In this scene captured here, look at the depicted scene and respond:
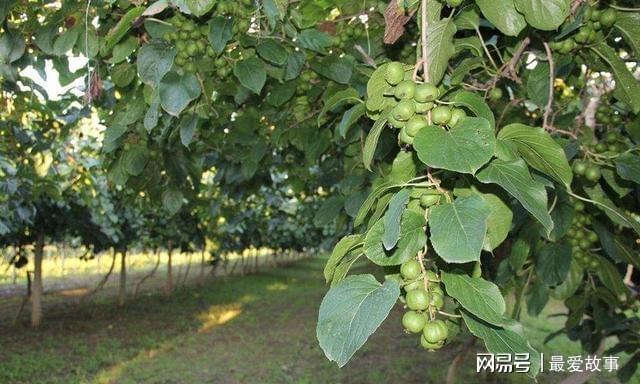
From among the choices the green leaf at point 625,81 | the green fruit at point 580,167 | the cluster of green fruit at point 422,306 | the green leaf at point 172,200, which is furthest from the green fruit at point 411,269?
the green leaf at point 172,200

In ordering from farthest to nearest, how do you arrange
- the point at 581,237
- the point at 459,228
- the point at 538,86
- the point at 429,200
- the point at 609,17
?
the point at 581,237, the point at 538,86, the point at 609,17, the point at 429,200, the point at 459,228

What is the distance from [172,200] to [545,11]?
6.52 feet

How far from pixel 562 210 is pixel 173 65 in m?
1.34

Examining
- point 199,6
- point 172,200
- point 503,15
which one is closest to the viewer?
point 503,15

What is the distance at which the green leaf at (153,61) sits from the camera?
1.42m

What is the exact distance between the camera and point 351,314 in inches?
26.9

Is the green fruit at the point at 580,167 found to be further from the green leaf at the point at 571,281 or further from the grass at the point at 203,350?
the grass at the point at 203,350

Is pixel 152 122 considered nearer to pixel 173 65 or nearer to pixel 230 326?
pixel 173 65

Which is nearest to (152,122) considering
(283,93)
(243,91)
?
(243,91)

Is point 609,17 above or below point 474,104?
above

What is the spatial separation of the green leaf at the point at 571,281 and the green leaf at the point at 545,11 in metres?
1.31

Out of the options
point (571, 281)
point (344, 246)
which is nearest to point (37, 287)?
point (571, 281)

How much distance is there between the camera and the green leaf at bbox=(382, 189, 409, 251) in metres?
0.64

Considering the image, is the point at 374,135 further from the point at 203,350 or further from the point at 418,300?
the point at 203,350
